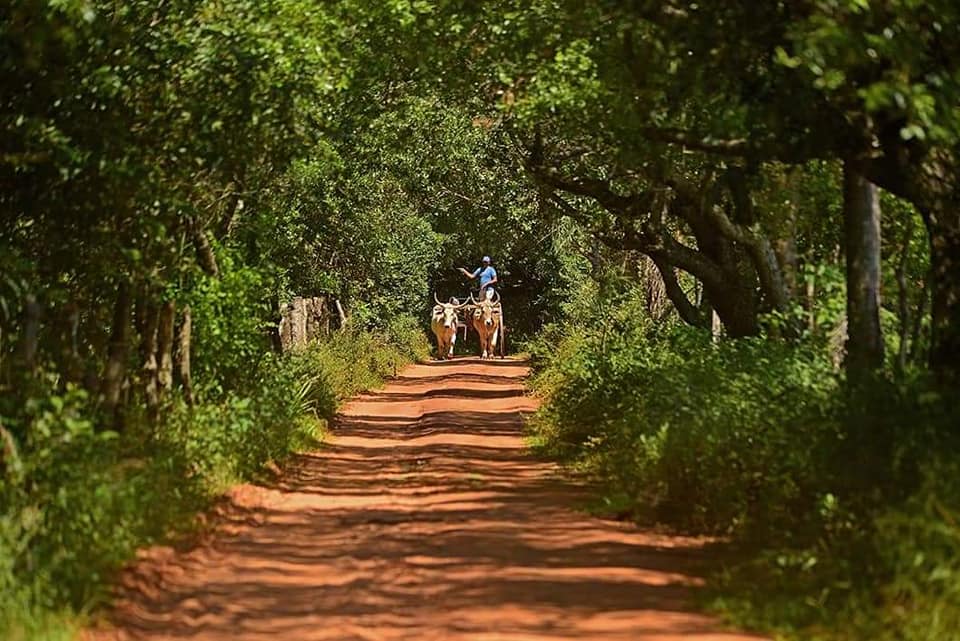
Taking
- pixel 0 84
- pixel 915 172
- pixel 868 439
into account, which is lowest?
pixel 868 439

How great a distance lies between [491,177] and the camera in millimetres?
40500

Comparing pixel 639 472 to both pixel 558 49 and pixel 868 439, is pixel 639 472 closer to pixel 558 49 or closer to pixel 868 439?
pixel 868 439

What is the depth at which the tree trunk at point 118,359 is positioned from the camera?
14406 mm

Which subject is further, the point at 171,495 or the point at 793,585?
the point at 171,495

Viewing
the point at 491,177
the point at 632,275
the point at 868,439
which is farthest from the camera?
the point at 491,177

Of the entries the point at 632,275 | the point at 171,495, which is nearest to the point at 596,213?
the point at 632,275

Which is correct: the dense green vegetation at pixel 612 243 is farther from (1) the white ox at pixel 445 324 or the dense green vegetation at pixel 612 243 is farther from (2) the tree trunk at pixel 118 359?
(1) the white ox at pixel 445 324

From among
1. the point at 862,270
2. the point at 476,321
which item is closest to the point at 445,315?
the point at 476,321

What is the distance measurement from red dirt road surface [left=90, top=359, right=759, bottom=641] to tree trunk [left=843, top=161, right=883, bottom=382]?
2536mm

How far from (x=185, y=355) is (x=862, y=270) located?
23.4 feet

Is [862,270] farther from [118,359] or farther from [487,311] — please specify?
[487,311]

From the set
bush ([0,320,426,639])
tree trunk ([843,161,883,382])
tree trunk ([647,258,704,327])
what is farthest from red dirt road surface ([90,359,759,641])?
tree trunk ([647,258,704,327])

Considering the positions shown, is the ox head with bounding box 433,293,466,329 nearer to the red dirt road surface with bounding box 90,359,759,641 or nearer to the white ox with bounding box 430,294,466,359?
the white ox with bounding box 430,294,466,359

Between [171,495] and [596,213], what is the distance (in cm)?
1568
